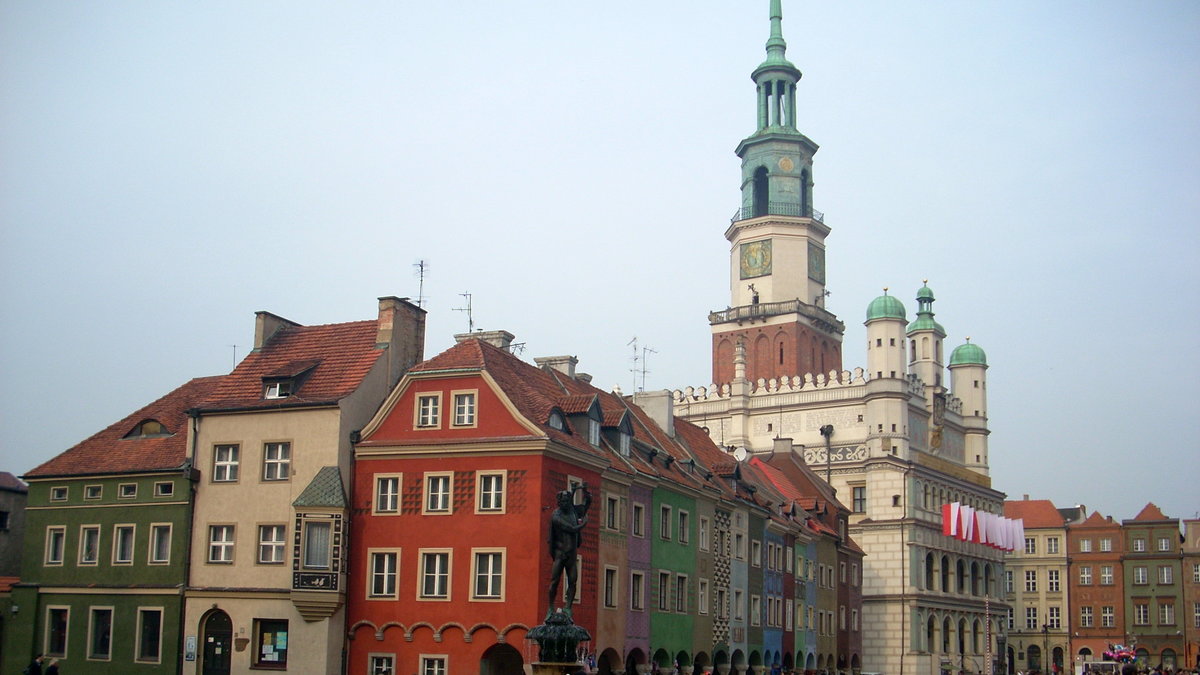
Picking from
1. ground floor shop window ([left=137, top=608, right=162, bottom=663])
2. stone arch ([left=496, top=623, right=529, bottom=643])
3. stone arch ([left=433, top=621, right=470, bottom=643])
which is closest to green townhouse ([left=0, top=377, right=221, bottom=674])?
ground floor shop window ([left=137, top=608, right=162, bottom=663])

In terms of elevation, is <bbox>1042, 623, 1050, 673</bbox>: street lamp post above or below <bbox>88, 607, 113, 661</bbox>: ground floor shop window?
below

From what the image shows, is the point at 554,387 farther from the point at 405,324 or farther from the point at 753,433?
the point at 753,433

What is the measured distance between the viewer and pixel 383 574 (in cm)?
4547

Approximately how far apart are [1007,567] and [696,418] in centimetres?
3496

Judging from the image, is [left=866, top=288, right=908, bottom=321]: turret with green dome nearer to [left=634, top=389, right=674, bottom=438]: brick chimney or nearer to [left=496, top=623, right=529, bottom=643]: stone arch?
[left=634, top=389, right=674, bottom=438]: brick chimney

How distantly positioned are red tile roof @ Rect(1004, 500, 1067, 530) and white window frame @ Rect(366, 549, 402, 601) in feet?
265

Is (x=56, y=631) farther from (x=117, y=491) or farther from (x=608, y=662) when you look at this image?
(x=608, y=662)

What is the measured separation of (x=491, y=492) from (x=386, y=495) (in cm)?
387

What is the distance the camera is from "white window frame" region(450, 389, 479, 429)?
4534cm

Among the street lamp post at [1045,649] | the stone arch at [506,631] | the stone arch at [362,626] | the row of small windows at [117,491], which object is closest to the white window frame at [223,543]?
the row of small windows at [117,491]

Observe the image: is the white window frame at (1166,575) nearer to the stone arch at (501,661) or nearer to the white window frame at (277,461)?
the stone arch at (501,661)

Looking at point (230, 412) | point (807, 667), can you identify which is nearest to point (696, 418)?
point (807, 667)

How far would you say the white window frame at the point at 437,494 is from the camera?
45.0 m

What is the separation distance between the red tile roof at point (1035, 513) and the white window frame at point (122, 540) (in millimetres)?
83075
